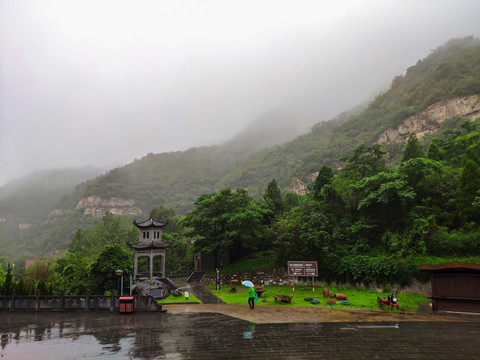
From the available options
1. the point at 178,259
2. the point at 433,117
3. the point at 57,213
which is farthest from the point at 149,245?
the point at 57,213

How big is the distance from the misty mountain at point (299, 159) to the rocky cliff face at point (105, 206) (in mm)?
568

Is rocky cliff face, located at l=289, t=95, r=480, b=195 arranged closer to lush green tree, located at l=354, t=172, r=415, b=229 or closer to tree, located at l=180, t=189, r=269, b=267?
lush green tree, located at l=354, t=172, r=415, b=229

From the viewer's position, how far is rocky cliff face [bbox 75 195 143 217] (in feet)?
521

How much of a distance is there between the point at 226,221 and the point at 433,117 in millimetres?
73690

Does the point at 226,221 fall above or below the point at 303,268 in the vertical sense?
above

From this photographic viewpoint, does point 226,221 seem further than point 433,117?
No

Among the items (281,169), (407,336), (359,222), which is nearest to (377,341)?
(407,336)

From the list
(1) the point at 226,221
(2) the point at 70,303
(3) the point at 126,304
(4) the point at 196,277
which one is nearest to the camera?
(3) the point at 126,304

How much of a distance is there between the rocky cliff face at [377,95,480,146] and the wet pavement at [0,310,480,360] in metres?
76.7

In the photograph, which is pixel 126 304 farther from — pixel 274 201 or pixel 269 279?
pixel 274 201

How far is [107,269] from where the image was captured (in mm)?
27000

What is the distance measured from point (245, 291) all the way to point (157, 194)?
153 metres

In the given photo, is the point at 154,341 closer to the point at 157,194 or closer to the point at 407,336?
the point at 407,336

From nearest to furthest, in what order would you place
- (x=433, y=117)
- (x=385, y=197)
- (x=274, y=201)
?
(x=385, y=197), (x=274, y=201), (x=433, y=117)
